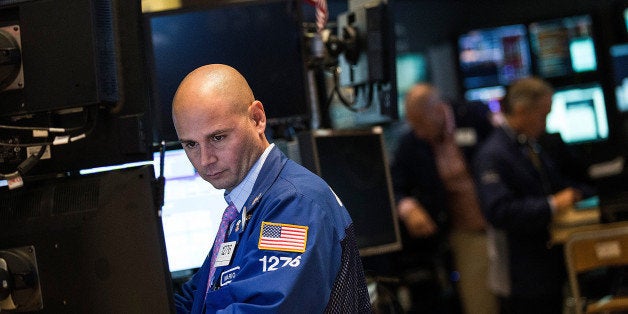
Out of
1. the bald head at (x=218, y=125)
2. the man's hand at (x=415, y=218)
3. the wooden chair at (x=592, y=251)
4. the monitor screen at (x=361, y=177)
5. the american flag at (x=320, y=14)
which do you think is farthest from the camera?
the man's hand at (x=415, y=218)

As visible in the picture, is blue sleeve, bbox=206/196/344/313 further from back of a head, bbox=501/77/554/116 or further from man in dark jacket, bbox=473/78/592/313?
back of a head, bbox=501/77/554/116

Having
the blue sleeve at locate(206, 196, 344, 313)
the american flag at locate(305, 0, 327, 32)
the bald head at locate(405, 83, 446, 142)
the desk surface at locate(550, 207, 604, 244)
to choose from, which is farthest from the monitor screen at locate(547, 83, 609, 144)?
the blue sleeve at locate(206, 196, 344, 313)

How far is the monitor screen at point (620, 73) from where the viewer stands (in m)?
7.50

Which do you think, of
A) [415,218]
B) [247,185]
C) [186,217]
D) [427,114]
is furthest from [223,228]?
[427,114]

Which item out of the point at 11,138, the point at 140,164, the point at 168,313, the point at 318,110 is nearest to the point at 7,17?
the point at 11,138

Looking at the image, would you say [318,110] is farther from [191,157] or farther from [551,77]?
[551,77]

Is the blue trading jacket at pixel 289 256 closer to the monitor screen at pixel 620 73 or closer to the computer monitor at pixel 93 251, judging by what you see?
the computer monitor at pixel 93 251

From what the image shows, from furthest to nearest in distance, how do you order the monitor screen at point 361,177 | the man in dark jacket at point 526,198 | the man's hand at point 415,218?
the man's hand at point 415,218 < the man in dark jacket at point 526,198 < the monitor screen at point 361,177

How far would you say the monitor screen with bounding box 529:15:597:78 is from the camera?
25.1ft

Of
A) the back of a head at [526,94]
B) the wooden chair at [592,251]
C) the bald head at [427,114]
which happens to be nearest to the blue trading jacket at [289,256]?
the wooden chair at [592,251]

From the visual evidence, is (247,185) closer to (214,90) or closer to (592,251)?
(214,90)

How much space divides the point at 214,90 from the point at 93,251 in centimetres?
44

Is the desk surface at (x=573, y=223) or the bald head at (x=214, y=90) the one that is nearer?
the bald head at (x=214, y=90)

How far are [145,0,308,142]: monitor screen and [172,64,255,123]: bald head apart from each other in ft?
2.48
